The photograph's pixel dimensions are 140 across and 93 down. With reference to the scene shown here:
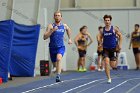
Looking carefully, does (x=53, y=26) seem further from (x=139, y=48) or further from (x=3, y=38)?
(x=139, y=48)

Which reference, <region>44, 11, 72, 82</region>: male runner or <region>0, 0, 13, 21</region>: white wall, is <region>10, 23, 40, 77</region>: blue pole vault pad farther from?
<region>44, 11, 72, 82</region>: male runner

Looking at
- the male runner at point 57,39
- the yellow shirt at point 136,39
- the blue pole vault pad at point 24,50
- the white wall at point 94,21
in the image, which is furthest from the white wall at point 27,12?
the male runner at point 57,39

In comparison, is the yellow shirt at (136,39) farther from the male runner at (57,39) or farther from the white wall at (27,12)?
the male runner at (57,39)

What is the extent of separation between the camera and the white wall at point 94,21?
1934cm

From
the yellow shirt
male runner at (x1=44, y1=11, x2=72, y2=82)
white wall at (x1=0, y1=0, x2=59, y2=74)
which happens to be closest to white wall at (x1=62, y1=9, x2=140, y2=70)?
the yellow shirt

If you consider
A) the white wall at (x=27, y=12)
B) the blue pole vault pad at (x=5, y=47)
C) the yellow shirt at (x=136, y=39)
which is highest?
the white wall at (x=27, y=12)

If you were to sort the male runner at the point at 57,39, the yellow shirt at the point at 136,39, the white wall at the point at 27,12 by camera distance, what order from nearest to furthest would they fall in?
the male runner at the point at 57,39 < the white wall at the point at 27,12 < the yellow shirt at the point at 136,39

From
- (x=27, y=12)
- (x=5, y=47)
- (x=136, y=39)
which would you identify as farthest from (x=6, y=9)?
(x=136, y=39)

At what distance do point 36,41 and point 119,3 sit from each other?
21.4 feet

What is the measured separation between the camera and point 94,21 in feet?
64.1

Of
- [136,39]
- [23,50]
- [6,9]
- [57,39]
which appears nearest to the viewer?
[57,39]

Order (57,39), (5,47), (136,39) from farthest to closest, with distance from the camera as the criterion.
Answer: (136,39) → (5,47) → (57,39)

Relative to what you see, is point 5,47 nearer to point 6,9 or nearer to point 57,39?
point 57,39

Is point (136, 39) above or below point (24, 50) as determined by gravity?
above
